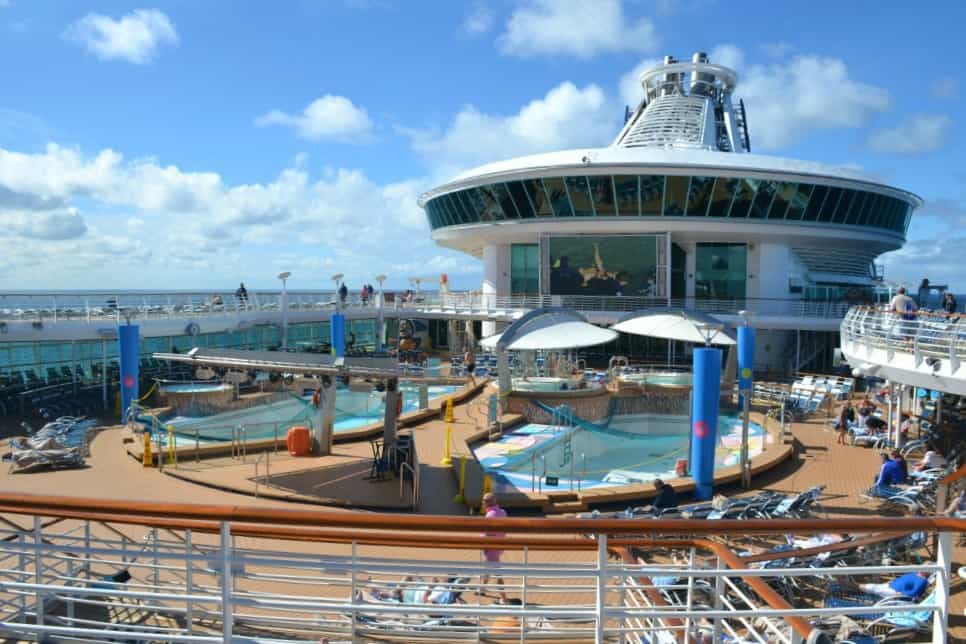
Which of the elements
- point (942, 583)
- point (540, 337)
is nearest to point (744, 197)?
point (540, 337)

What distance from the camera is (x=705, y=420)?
1066 centimetres

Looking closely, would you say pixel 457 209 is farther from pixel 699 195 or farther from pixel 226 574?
pixel 226 574

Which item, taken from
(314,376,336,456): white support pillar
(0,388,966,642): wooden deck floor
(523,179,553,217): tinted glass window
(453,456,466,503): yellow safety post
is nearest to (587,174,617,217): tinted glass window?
(523,179,553,217): tinted glass window

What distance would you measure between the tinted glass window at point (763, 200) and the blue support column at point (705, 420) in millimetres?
17920

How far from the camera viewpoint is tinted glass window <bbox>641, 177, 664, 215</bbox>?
26.2 meters

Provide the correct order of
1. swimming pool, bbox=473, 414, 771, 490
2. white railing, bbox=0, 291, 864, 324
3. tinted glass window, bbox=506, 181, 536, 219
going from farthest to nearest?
tinted glass window, bbox=506, 181, 536, 219 < white railing, bbox=0, 291, 864, 324 < swimming pool, bbox=473, 414, 771, 490

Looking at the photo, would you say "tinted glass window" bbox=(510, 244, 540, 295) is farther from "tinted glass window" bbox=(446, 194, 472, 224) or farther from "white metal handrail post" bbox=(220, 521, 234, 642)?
"white metal handrail post" bbox=(220, 521, 234, 642)

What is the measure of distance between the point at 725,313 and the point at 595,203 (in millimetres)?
6914

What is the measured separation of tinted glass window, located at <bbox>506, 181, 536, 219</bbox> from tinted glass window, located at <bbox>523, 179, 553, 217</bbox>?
0.24m

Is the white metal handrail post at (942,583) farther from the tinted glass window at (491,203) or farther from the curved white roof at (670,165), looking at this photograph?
the tinted glass window at (491,203)

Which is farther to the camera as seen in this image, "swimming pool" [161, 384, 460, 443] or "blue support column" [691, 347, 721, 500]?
"swimming pool" [161, 384, 460, 443]

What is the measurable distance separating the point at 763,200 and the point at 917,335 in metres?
17.9

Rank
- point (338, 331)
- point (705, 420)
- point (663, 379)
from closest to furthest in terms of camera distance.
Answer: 1. point (705, 420)
2. point (663, 379)
3. point (338, 331)

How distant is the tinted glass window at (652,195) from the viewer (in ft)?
86.0
